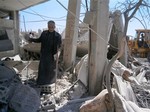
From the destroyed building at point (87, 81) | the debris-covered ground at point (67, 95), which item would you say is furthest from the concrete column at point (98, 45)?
the debris-covered ground at point (67, 95)

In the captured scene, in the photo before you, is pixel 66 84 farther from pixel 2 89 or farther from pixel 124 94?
pixel 2 89

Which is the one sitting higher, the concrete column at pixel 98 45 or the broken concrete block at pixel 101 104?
the concrete column at pixel 98 45

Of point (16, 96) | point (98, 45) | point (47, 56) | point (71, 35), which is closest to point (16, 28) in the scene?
point (71, 35)

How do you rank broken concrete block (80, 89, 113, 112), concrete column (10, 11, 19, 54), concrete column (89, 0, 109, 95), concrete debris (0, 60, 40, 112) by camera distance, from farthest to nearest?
1. concrete column (10, 11, 19, 54)
2. concrete column (89, 0, 109, 95)
3. concrete debris (0, 60, 40, 112)
4. broken concrete block (80, 89, 113, 112)

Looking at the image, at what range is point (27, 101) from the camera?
423cm

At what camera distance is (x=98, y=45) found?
5570 millimetres

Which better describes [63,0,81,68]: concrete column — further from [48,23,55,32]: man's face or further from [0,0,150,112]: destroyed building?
[48,23,55,32]: man's face

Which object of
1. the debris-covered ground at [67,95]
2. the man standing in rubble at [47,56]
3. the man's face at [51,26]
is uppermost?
the man's face at [51,26]

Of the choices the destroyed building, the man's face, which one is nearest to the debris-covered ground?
the destroyed building

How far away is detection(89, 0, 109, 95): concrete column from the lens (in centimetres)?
546

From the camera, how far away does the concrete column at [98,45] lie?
5.46 metres

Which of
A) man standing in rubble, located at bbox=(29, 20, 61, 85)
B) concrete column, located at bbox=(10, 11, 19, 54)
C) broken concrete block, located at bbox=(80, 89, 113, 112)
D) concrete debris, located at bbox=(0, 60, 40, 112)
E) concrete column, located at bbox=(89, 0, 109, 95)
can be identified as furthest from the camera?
concrete column, located at bbox=(10, 11, 19, 54)

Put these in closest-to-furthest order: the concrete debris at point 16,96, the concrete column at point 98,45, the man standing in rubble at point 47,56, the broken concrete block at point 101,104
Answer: the broken concrete block at point 101,104 → the concrete debris at point 16,96 → the concrete column at point 98,45 → the man standing in rubble at point 47,56

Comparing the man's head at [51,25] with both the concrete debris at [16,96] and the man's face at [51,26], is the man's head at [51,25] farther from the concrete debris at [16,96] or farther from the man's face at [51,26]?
the concrete debris at [16,96]
